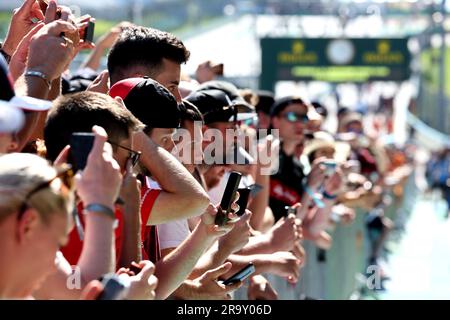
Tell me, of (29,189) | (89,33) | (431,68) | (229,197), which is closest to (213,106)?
(89,33)

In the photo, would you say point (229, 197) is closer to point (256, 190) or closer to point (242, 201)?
point (242, 201)

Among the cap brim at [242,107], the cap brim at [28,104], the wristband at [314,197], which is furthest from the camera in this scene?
the wristband at [314,197]

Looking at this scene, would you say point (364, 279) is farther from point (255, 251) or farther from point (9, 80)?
point (9, 80)

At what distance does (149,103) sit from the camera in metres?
5.07

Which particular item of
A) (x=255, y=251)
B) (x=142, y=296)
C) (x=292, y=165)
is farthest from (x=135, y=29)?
(x=292, y=165)

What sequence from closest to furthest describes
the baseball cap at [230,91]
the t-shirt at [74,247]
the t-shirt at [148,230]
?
the t-shirt at [74,247]
the t-shirt at [148,230]
the baseball cap at [230,91]

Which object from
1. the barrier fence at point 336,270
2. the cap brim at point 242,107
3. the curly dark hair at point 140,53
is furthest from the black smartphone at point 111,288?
the cap brim at point 242,107

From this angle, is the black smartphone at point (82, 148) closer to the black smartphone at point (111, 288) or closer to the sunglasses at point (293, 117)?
the black smartphone at point (111, 288)

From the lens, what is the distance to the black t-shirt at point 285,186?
863 cm

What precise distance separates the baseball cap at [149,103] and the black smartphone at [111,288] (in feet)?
4.99

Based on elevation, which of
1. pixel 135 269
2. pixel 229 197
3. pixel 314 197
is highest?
pixel 229 197

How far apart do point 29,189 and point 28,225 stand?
3.8 inches

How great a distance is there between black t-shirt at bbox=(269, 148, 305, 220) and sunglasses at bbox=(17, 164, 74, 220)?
5.01 metres

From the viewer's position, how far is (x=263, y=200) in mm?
7285
